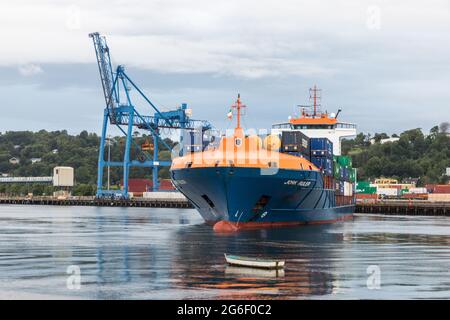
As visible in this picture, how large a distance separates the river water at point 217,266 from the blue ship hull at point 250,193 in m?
2.08

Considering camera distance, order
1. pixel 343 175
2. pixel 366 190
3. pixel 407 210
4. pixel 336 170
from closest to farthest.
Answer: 1. pixel 336 170
2. pixel 343 175
3. pixel 407 210
4. pixel 366 190

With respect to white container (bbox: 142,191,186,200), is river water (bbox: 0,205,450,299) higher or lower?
lower

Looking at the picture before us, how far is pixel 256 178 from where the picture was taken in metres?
65.5

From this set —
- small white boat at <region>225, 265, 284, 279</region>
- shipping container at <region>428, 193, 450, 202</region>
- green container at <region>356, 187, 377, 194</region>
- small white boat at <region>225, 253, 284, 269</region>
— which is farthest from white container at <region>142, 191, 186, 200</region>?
small white boat at <region>225, 265, 284, 279</region>

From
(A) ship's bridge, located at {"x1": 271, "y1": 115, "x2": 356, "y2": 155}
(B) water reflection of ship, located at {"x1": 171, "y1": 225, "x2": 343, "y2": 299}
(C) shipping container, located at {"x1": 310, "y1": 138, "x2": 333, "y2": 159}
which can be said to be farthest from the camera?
(A) ship's bridge, located at {"x1": 271, "y1": 115, "x2": 356, "y2": 155}

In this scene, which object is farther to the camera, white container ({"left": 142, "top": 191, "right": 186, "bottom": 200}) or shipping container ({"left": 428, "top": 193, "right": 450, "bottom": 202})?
shipping container ({"left": 428, "top": 193, "right": 450, "bottom": 202})

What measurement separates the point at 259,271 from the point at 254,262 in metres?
0.97

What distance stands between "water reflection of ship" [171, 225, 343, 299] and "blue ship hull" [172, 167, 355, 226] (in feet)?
5.70

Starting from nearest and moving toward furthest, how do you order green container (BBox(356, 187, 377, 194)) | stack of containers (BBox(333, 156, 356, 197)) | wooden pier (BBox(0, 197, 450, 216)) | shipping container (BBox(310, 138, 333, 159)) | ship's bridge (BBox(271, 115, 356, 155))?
shipping container (BBox(310, 138, 333, 159)), stack of containers (BBox(333, 156, 356, 197)), ship's bridge (BBox(271, 115, 356, 155)), wooden pier (BBox(0, 197, 450, 216)), green container (BBox(356, 187, 377, 194))

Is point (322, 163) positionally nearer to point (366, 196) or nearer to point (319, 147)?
point (319, 147)

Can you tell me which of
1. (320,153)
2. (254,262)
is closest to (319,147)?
(320,153)

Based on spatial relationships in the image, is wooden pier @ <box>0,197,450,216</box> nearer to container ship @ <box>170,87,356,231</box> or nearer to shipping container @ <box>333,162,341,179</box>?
shipping container @ <box>333,162,341,179</box>

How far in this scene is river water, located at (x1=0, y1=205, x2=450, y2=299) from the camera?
116 ft
